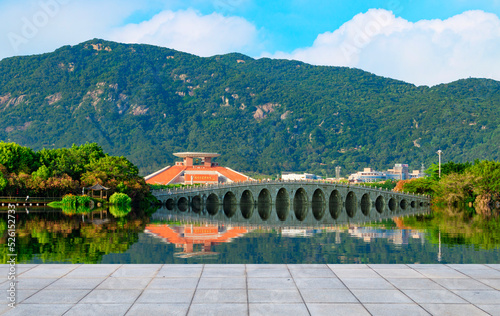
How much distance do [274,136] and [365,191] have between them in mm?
101974

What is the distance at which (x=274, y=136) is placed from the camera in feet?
595

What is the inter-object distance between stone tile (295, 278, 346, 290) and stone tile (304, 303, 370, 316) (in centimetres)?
133

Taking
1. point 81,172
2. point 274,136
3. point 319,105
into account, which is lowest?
point 81,172

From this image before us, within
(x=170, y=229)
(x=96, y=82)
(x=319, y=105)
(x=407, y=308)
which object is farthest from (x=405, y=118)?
(x=407, y=308)

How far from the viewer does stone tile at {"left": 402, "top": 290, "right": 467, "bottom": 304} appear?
9898 mm

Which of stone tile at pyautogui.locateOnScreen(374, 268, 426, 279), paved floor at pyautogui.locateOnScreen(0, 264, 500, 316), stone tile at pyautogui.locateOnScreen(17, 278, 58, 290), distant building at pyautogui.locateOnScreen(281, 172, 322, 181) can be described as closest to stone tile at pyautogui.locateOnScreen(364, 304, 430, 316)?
paved floor at pyautogui.locateOnScreen(0, 264, 500, 316)

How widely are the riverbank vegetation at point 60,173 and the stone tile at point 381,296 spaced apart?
49.8 metres

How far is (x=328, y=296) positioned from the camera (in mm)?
10258

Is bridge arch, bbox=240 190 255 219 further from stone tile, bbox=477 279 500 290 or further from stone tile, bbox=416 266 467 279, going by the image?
stone tile, bbox=477 279 500 290

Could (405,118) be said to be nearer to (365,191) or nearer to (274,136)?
(274,136)

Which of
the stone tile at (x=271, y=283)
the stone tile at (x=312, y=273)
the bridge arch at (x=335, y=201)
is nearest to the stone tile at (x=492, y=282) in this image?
the stone tile at (x=312, y=273)

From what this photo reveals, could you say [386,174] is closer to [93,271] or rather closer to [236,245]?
[236,245]

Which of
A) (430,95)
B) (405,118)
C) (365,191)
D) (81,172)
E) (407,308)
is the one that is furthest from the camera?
(430,95)

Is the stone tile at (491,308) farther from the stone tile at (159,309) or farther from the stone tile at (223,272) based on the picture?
the stone tile at (159,309)
